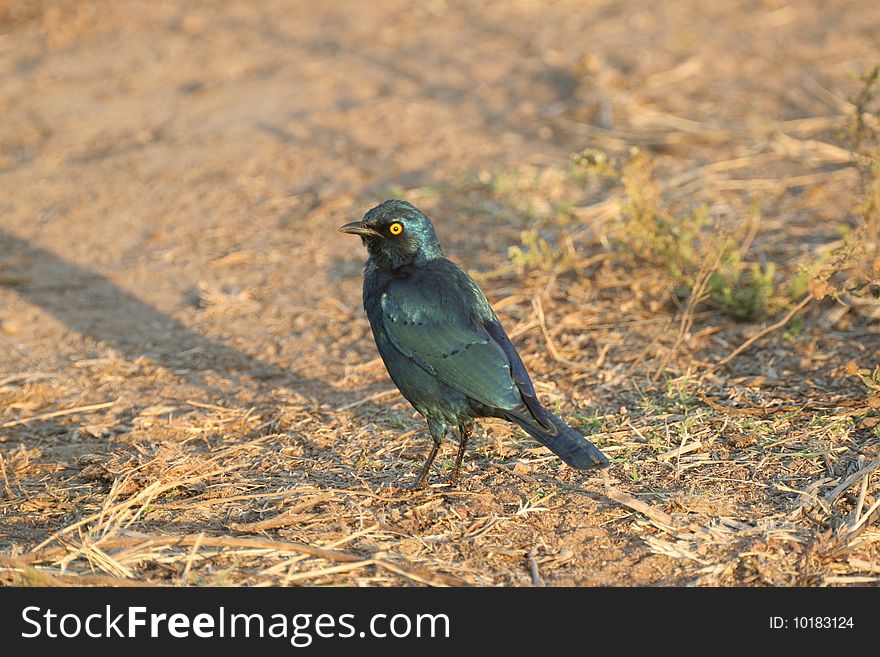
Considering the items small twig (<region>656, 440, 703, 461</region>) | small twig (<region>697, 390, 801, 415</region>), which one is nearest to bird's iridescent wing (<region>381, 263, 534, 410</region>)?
small twig (<region>656, 440, 703, 461</region>)

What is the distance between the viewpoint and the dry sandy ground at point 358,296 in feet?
14.2

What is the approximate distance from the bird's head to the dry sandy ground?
3.19 ft

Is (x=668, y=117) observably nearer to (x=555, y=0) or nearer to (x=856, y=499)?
(x=555, y=0)

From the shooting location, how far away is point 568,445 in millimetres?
4398

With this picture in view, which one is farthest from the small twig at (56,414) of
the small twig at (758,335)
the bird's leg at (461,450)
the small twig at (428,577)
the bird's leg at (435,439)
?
the small twig at (758,335)

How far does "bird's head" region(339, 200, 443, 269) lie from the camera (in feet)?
16.7

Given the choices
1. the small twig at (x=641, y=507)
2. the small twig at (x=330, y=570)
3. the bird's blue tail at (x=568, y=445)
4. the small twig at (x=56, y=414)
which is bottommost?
the small twig at (x=330, y=570)

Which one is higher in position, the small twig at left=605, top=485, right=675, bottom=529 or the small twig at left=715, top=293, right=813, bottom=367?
the small twig at left=715, top=293, right=813, bottom=367

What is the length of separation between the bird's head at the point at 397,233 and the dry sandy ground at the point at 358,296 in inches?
38.3

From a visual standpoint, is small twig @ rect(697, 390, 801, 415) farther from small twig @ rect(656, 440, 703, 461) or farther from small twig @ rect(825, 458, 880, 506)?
small twig @ rect(825, 458, 880, 506)

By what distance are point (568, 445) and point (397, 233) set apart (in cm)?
142

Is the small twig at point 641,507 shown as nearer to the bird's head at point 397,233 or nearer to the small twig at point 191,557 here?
the bird's head at point 397,233

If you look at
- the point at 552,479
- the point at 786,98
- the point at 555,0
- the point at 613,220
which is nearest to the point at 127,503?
the point at 552,479

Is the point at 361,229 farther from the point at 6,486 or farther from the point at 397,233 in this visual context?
the point at 6,486
